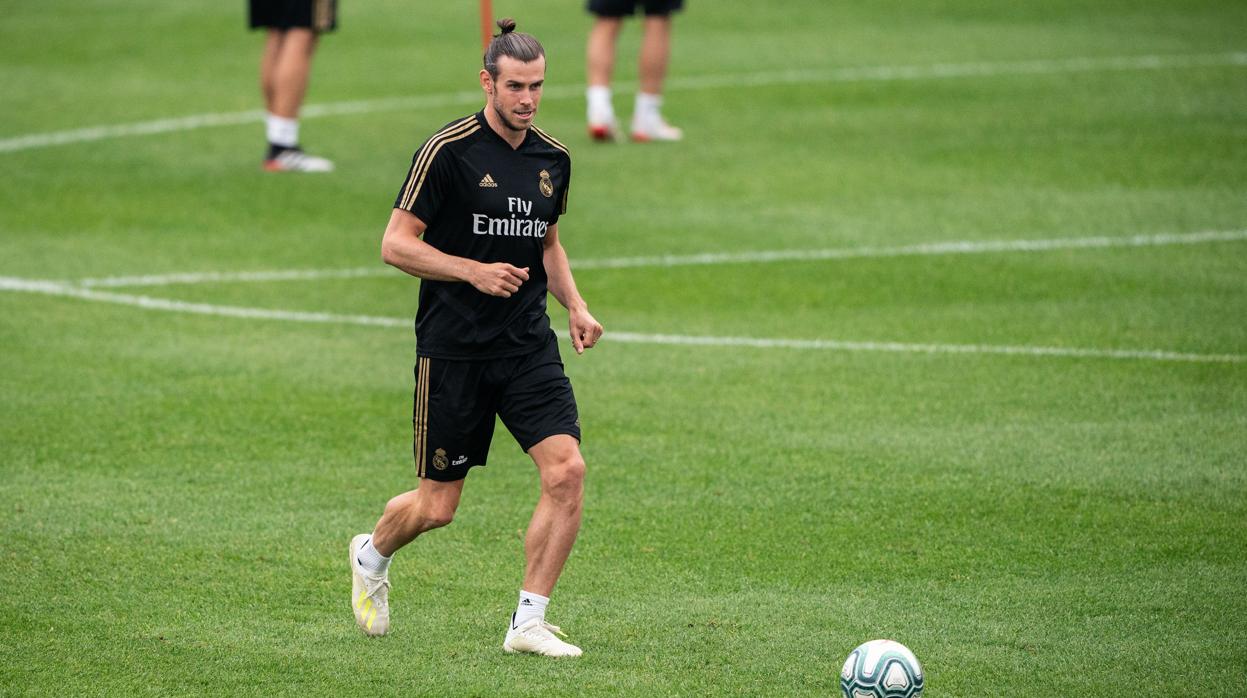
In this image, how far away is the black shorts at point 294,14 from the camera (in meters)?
15.2

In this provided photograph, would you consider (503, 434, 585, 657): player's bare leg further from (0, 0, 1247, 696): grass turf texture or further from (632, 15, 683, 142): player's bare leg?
(632, 15, 683, 142): player's bare leg

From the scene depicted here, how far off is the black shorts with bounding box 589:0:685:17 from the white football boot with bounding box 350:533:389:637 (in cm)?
1048

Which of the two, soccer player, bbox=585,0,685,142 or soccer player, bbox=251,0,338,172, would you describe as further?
soccer player, bbox=585,0,685,142

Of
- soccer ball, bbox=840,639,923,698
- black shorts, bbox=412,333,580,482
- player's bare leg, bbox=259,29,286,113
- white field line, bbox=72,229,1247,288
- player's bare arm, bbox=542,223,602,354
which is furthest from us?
player's bare leg, bbox=259,29,286,113

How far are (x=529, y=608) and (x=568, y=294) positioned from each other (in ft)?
4.20

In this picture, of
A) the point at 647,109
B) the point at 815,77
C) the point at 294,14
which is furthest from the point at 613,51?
the point at 815,77

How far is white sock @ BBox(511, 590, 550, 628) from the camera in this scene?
259 inches

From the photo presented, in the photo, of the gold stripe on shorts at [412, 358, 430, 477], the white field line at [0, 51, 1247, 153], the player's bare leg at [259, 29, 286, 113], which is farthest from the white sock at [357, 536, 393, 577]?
the white field line at [0, 51, 1247, 153]

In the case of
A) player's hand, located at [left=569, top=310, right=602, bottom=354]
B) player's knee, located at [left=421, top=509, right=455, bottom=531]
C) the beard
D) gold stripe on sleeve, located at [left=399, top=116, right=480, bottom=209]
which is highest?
the beard

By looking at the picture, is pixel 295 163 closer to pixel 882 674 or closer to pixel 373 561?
pixel 373 561

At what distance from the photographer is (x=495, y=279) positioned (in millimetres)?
6352

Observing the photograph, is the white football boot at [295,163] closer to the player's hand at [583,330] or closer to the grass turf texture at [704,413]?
the grass turf texture at [704,413]

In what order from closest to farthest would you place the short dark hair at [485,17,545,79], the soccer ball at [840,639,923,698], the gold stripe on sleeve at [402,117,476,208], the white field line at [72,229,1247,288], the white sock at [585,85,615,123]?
the soccer ball at [840,639,923,698]
the short dark hair at [485,17,545,79]
the gold stripe on sleeve at [402,117,476,208]
the white field line at [72,229,1247,288]
the white sock at [585,85,615,123]

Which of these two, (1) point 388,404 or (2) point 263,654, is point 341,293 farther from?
(2) point 263,654
